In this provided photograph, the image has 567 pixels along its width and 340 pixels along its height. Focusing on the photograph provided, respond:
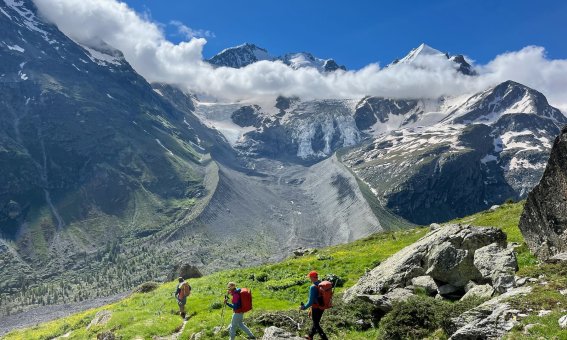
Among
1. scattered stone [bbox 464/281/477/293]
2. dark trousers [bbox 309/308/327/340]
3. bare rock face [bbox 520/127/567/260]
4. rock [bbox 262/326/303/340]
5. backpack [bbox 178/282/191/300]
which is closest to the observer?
rock [bbox 262/326/303/340]

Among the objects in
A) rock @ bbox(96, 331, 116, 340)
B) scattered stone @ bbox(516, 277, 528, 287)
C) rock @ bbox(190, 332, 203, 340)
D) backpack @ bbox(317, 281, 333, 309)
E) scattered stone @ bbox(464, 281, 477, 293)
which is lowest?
rock @ bbox(190, 332, 203, 340)

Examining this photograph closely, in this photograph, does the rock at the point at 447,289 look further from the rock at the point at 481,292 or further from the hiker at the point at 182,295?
the hiker at the point at 182,295

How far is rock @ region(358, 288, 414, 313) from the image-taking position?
87.0 feet

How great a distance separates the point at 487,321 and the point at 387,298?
9150 millimetres

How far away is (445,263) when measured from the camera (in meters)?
29.0

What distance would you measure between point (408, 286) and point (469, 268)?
3.83 meters

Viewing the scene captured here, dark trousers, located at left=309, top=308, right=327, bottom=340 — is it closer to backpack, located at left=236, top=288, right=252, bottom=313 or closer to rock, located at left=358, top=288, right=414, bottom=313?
backpack, located at left=236, top=288, right=252, bottom=313

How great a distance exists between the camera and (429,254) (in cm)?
3123

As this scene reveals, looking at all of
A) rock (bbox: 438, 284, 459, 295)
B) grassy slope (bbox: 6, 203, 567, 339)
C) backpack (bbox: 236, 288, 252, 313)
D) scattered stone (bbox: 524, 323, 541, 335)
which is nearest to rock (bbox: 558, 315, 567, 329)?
grassy slope (bbox: 6, 203, 567, 339)

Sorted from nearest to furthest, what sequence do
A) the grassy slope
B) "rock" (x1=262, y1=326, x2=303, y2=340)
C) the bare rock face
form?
the grassy slope, "rock" (x1=262, y1=326, x2=303, y2=340), the bare rock face

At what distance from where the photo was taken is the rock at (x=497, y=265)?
77.8ft

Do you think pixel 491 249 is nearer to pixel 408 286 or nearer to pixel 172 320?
pixel 408 286

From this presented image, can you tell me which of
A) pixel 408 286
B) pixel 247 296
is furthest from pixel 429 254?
pixel 247 296

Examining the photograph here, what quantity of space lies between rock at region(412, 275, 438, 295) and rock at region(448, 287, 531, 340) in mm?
8810
